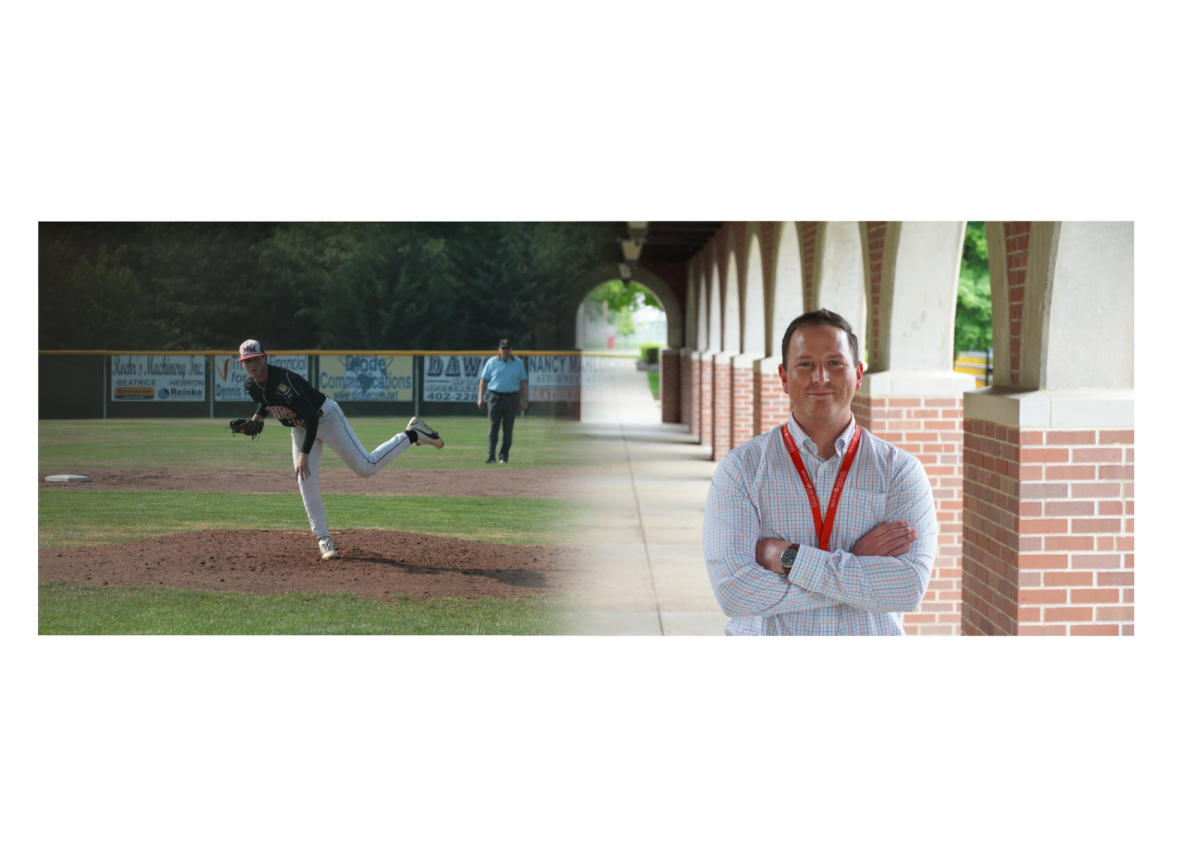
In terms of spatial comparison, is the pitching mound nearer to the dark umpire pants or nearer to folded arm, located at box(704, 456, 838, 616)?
the dark umpire pants

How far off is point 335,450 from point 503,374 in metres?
1.00

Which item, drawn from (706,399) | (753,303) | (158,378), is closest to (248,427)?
(158,378)

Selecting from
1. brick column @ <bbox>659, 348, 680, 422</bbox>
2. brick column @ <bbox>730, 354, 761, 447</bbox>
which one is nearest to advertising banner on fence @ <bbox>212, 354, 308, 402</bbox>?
brick column @ <bbox>730, 354, 761, 447</bbox>

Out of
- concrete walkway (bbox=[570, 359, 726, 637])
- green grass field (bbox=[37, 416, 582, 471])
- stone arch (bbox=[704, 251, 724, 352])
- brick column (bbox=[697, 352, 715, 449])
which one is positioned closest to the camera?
green grass field (bbox=[37, 416, 582, 471])

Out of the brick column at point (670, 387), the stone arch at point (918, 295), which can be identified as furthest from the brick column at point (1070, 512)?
the brick column at point (670, 387)

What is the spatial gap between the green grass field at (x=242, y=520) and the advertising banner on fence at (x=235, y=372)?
180mm

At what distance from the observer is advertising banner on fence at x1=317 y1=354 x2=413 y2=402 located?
5879mm

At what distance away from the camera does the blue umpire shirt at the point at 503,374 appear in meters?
6.03

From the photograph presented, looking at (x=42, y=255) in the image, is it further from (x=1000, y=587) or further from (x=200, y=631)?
(x=1000, y=587)

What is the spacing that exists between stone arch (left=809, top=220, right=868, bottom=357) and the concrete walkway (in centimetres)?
173

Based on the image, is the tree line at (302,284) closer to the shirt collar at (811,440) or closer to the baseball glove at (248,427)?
the baseball glove at (248,427)

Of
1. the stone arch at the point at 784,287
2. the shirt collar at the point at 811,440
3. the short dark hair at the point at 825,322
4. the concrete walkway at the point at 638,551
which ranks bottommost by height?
the concrete walkway at the point at 638,551

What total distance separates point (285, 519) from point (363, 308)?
1.22m

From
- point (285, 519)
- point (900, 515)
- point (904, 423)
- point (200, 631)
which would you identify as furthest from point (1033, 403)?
point (200, 631)
